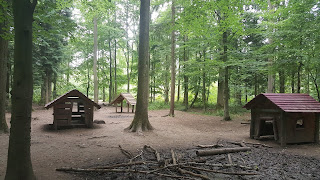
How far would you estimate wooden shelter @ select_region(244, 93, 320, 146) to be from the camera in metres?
7.38

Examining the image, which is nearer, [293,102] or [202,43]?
[293,102]

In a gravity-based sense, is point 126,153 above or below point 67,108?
below

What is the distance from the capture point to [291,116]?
7426 mm

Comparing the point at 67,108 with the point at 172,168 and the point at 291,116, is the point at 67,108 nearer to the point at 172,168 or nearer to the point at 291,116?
the point at 172,168

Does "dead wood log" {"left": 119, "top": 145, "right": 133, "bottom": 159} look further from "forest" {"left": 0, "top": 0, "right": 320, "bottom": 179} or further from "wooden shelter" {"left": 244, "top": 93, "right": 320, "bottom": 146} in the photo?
"wooden shelter" {"left": 244, "top": 93, "right": 320, "bottom": 146}

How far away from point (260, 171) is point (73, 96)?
28.5 feet

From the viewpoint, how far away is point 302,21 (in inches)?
377

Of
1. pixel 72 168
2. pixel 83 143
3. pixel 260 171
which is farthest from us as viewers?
pixel 83 143

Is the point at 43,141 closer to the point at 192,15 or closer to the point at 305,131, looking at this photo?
the point at 192,15

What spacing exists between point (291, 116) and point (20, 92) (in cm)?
847

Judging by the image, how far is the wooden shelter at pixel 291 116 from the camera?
7379mm

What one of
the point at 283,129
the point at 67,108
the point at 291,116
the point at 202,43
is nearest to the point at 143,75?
the point at 67,108

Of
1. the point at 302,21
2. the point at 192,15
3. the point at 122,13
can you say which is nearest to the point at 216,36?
the point at 192,15

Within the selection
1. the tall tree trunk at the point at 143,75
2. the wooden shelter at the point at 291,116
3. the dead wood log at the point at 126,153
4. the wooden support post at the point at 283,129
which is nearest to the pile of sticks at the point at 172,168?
the dead wood log at the point at 126,153
